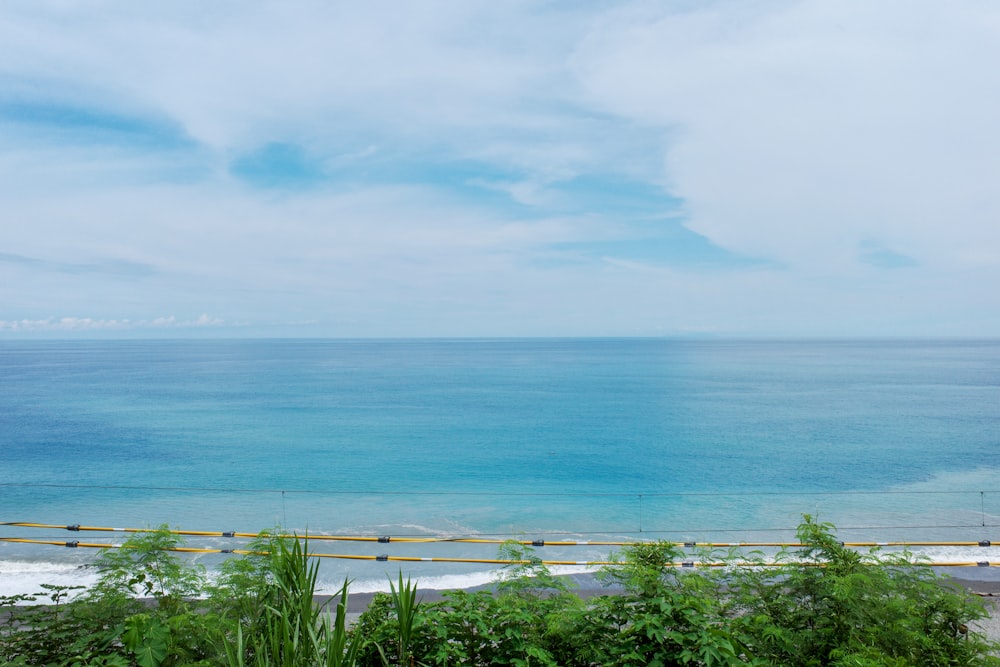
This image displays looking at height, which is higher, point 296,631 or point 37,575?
point 296,631

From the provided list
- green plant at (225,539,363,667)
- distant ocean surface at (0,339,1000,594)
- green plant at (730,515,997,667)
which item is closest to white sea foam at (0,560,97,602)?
distant ocean surface at (0,339,1000,594)

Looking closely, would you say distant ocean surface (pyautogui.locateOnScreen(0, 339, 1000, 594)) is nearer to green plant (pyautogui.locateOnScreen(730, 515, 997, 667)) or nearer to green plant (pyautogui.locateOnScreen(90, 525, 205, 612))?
green plant (pyautogui.locateOnScreen(730, 515, 997, 667))

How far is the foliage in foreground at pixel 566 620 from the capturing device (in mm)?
3777

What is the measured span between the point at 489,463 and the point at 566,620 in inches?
943

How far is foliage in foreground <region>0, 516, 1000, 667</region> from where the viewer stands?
3.78m

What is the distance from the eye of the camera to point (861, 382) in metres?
59.3

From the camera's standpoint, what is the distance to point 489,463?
27812 millimetres

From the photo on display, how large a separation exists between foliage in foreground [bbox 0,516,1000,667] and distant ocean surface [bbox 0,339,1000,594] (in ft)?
15.2

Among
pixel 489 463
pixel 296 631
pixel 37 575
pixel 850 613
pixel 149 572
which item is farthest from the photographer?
pixel 489 463

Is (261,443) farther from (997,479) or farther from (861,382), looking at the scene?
(861,382)

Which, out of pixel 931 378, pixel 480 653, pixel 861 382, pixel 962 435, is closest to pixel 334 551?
pixel 480 653

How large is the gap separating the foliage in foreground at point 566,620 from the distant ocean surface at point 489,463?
15.2 ft

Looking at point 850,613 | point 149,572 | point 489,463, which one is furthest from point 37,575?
point 489,463

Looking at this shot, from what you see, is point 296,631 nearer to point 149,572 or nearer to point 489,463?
point 149,572
